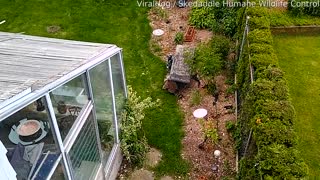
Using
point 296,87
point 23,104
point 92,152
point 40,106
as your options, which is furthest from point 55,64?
point 296,87

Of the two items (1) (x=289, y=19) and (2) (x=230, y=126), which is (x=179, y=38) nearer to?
(1) (x=289, y=19)

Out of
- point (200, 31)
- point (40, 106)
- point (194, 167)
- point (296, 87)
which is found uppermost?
point (40, 106)

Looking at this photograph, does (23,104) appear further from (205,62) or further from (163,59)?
(163,59)

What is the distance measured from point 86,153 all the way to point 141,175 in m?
2.71

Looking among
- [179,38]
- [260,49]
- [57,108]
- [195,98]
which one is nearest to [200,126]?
[195,98]

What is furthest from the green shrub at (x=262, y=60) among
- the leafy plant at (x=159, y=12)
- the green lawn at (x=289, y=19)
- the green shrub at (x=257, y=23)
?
the leafy plant at (x=159, y=12)

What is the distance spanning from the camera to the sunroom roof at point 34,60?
6.08 meters

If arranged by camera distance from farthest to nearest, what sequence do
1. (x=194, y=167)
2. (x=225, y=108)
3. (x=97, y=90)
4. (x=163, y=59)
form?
(x=163, y=59)
(x=225, y=108)
(x=194, y=167)
(x=97, y=90)

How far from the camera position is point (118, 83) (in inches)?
401

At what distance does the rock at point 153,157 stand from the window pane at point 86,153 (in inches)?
83.3

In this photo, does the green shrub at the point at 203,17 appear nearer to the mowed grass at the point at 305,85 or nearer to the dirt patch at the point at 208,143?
the mowed grass at the point at 305,85

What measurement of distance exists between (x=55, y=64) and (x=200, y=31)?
31.5 feet

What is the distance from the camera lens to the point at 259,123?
8.91m

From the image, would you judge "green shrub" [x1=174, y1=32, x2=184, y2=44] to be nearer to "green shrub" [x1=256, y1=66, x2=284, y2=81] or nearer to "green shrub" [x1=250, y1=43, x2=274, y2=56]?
"green shrub" [x1=250, y1=43, x2=274, y2=56]
